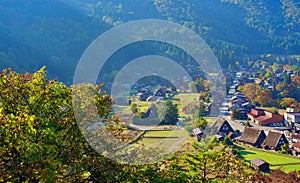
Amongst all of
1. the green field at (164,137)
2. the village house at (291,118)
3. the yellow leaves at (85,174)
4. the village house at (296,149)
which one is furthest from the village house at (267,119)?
the yellow leaves at (85,174)

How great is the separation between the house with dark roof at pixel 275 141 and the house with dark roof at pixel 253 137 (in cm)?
35

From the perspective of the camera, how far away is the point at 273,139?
1547cm

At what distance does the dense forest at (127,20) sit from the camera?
3888 centimetres

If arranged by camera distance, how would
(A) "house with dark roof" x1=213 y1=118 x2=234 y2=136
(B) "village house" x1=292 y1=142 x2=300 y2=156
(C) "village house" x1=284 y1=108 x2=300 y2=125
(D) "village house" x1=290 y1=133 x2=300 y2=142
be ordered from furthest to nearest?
(C) "village house" x1=284 y1=108 x2=300 y2=125, (A) "house with dark roof" x1=213 y1=118 x2=234 y2=136, (D) "village house" x1=290 y1=133 x2=300 y2=142, (B) "village house" x1=292 y1=142 x2=300 y2=156

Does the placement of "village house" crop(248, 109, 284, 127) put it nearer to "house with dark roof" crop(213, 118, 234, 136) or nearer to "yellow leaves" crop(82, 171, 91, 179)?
"house with dark roof" crop(213, 118, 234, 136)

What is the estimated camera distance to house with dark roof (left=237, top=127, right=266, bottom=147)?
→ 627 inches

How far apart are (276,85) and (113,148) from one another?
29.1 metres

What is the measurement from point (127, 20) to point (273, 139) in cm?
5758

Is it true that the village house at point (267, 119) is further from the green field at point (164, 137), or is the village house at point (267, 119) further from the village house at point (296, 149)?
the green field at point (164, 137)

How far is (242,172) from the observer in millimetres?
5008

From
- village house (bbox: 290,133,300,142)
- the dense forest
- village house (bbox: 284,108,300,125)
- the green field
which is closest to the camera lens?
the green field

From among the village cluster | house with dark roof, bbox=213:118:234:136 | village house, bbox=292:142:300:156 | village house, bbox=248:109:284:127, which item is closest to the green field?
the village cluster

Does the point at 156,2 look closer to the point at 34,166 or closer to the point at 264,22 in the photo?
the point at 264,22

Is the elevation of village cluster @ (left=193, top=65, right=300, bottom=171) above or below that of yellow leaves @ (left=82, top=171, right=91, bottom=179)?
above
